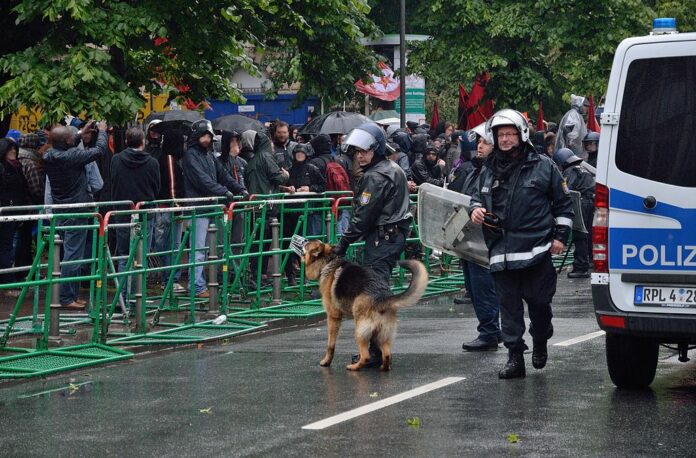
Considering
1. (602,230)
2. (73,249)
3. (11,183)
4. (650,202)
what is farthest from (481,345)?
(11,183)

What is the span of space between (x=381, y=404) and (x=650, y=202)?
2.15m

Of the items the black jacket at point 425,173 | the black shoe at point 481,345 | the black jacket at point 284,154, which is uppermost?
the black jacket at point 284,154

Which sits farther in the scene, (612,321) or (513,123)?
(513,123)

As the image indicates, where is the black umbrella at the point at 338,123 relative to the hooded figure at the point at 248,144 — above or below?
above

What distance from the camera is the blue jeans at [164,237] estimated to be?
1338cm

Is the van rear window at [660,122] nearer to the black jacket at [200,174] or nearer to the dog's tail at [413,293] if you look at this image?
the dog's tail at [413,293]

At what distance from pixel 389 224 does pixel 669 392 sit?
2.80m

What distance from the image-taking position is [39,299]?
12.1 metres

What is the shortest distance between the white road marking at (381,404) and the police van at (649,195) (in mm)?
1370

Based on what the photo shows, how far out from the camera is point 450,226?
12164 millimetres

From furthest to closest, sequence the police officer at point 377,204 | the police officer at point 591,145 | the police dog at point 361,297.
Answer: the police officer at point 591,145 → the police officer at point 377,204 → the police dog at point 361,297

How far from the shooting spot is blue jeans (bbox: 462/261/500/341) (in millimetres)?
11898

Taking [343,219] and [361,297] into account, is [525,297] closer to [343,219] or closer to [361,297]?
[361,297]

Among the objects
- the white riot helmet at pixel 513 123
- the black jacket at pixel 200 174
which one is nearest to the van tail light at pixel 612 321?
the white riot helmet at pixel 513 123
